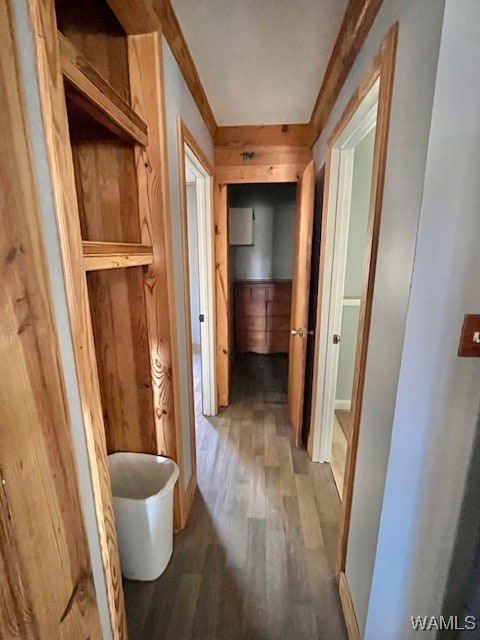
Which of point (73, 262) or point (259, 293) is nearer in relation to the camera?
point (73, 262)

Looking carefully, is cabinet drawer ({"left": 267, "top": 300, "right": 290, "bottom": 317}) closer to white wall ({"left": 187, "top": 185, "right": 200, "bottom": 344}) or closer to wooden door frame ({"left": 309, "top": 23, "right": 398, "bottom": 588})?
white wall ({"left": 187, "top": 185, "right": 200, "bottom": 344})

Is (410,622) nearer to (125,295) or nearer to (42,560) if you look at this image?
(42,560)

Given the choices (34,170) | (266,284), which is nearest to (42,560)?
(34,170)

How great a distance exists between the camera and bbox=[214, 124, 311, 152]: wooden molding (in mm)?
2273

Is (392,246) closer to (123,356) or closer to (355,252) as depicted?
(123,356)

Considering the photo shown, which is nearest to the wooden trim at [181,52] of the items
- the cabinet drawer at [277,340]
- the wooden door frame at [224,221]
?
the wooden door frame at [224,221]

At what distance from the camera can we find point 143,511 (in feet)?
4.05

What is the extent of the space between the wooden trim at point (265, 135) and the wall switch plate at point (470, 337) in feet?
A: 6.74

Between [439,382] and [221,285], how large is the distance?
6.34 ft

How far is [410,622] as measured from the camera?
966mm

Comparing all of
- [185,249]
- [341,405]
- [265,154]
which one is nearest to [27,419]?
[185,249]

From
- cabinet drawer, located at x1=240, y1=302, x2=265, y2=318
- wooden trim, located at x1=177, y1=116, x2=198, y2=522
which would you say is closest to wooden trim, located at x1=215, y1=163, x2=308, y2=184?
wooden trim, located at x1=177, y1=116, x2=198, y2=522

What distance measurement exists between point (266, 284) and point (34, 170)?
325 centimetres

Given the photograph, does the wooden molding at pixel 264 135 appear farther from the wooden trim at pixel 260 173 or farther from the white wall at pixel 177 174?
the white wall at pixel 177 174
